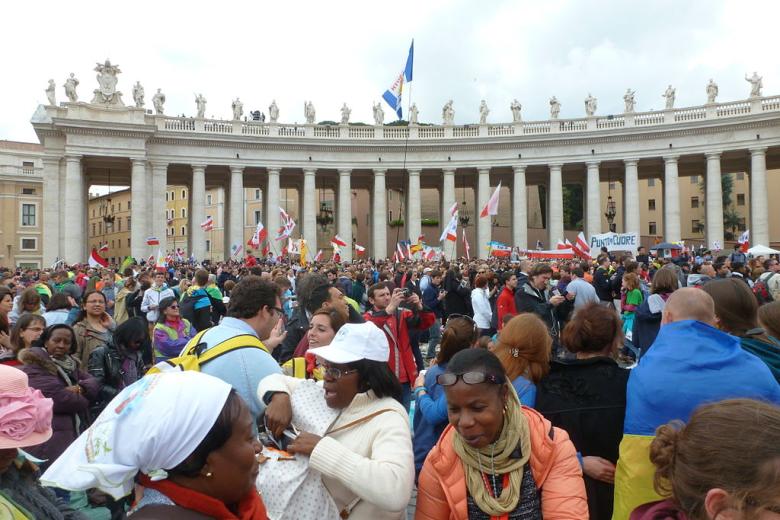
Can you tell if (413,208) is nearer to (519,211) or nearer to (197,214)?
(519,211)

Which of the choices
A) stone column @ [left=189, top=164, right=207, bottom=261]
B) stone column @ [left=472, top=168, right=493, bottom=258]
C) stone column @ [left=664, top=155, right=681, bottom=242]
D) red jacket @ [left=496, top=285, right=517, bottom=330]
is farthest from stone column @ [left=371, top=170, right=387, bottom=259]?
red jacket @ [left=496, top=285, right=517, bottom=330]

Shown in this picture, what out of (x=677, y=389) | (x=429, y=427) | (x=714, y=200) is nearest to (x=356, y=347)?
(x=429, y=427)

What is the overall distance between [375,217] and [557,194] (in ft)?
47.1

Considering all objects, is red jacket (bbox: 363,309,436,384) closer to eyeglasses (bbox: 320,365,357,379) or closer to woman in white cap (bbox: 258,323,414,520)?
woman in white cap (bbox: 258,323,414,520)

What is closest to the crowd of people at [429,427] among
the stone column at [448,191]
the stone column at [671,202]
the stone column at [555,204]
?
the stone column at [448,191]

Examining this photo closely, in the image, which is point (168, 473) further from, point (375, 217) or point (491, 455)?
point (375, 217)

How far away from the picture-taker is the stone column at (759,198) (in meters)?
41.2

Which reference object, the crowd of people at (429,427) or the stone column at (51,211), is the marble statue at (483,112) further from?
the crowd of people at (429,427)

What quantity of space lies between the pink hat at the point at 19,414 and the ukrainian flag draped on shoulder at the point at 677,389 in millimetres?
2873

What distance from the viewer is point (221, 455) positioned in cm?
215

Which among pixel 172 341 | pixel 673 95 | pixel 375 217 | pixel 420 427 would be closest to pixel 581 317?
pixel 420 427

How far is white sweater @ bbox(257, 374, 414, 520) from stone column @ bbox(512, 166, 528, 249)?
141ft

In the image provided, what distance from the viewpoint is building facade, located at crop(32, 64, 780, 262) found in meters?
40.4

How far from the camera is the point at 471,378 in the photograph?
297 cm
